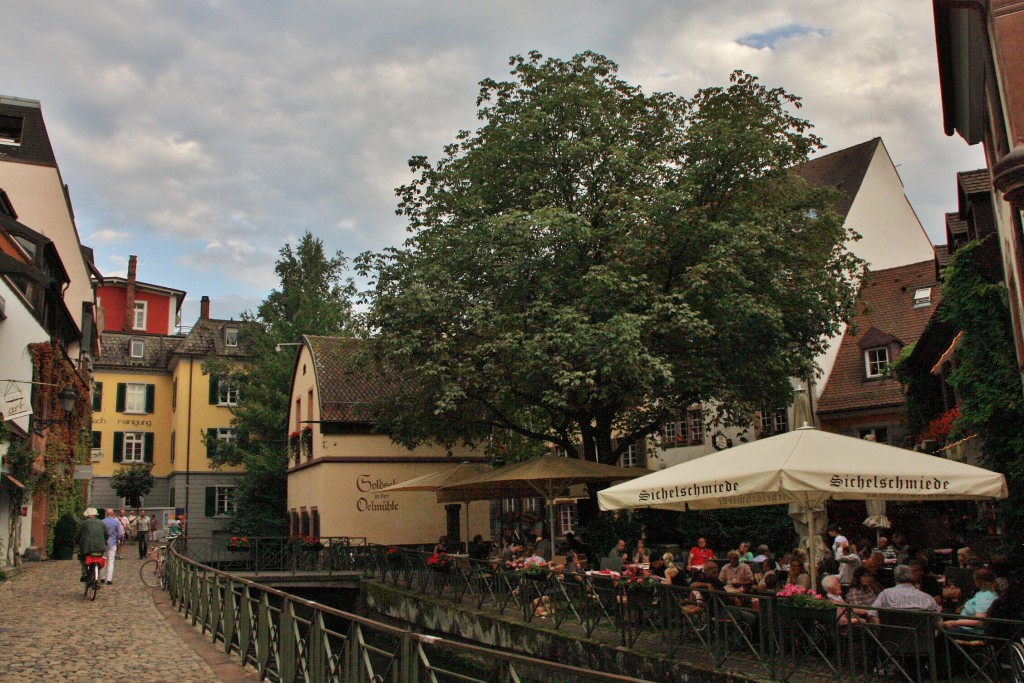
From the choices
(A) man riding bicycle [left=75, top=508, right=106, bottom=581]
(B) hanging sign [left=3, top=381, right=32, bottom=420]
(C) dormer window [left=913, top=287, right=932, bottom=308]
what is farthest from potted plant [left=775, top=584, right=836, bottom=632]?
(C) dormer window [left=913, top=287, right=932, bottom=308]

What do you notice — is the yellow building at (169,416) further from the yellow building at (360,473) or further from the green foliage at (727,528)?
the green foliage at (727,528)

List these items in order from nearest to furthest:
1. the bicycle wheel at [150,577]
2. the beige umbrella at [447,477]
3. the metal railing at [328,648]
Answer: the metal railing at [328,648]
the bicycle wheel at [150,577]
the beige umbrella at [447,477]

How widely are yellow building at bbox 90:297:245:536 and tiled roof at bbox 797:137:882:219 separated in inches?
1150

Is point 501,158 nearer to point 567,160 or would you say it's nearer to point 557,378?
point 567,160

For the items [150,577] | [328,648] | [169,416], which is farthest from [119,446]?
[328,648]

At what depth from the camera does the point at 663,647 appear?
39.4ft

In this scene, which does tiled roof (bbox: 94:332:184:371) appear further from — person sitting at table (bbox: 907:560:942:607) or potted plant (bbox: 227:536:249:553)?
person sitting at table (bbox: 907:560:942:607)

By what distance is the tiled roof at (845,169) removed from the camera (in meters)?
33.4

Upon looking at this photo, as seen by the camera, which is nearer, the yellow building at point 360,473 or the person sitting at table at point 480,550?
the person sitting at table at point 480,550

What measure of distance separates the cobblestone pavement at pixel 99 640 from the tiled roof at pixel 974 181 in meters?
13.6

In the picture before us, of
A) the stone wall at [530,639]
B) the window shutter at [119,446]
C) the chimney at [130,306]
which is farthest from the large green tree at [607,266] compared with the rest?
the chimney at [130,306]

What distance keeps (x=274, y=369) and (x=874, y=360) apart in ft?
78.0

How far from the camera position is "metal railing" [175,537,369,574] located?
25516 mm

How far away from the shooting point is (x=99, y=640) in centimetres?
1207
